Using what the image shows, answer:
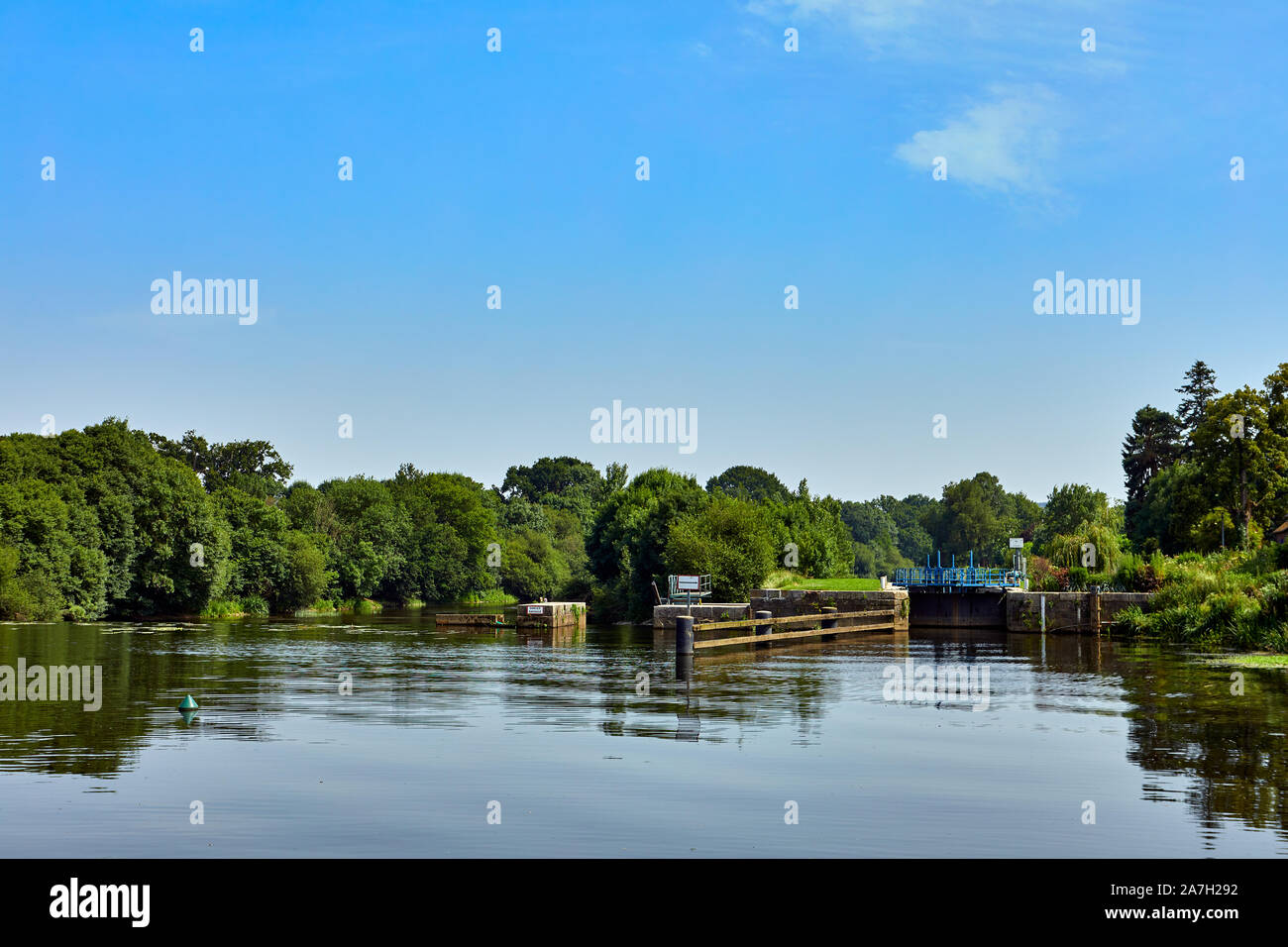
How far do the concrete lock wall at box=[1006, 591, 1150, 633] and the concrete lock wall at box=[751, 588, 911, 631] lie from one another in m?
6.11

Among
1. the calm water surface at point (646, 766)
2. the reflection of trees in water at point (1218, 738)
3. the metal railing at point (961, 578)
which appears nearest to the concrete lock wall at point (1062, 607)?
the metal railing at point (961, 578)

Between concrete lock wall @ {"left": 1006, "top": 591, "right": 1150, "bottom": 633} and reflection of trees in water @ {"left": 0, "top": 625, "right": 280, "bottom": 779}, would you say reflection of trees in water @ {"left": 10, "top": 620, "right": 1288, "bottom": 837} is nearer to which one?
reflection of trees in water @ {"left": 0, "top": 625, "right": 280, "bottom": 779}

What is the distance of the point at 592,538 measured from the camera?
104875 mm

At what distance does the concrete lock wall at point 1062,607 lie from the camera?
61344mm

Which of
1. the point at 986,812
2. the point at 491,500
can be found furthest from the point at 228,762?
the point at 491,500

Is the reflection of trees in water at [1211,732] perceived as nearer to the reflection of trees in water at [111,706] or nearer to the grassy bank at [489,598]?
the reflection of trees in water at [111,706]

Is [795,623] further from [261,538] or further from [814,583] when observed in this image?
[261,538]

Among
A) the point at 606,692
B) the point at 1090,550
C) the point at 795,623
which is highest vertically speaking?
the point at 1090,550

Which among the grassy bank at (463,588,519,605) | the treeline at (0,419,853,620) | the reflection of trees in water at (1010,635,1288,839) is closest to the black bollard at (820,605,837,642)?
the treeline at (0,419,853,620)

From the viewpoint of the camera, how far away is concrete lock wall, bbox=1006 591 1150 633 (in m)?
61.3

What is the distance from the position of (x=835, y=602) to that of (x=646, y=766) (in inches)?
1875

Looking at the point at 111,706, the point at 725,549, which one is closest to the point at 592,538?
the point at 725,549

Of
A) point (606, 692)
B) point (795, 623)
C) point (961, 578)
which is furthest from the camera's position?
point (961, 578)
